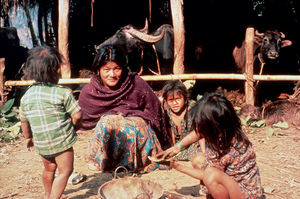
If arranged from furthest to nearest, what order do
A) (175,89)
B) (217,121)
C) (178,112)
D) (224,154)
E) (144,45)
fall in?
(144,45), (178,112), (175,89), (224,154), (217,121)

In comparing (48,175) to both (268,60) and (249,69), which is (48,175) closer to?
(249,69)

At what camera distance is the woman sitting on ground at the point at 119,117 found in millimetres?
2861

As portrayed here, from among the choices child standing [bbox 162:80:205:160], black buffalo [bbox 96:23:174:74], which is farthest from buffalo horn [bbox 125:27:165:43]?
child standing [bbox 162:80:205:160]

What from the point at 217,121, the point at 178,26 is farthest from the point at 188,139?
the point at 178,26

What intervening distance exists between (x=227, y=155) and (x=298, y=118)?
11.5 ft

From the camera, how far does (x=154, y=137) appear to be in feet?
9.95

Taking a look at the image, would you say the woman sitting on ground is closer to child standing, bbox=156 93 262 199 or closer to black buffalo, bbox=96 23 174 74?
child standing, bbox=156 93 262 199

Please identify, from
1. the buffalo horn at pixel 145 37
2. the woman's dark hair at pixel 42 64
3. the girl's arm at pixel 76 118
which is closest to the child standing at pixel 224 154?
the girl's arm at pixel 76 118

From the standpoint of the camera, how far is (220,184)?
1967 mm

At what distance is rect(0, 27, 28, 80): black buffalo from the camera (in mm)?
7450

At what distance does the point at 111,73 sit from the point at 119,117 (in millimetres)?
447

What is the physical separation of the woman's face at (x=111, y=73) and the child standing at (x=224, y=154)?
119 centimetres

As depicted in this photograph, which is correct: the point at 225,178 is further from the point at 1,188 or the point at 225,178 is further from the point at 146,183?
the point at 1,188

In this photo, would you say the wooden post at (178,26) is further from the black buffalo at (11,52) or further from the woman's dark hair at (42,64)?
the black buffalo at (11,52)
